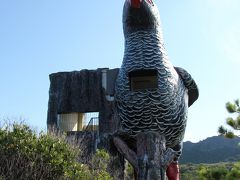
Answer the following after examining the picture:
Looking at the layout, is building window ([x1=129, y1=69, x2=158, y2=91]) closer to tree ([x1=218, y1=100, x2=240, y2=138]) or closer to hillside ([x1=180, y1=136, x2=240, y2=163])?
tree ([x1=218, y1=100, x2=240, y2=138])

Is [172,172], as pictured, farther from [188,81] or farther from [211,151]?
[211,151]

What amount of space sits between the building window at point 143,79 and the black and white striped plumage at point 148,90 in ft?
0.18

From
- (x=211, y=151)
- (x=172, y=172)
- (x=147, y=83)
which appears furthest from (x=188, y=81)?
(x=211, y=151)

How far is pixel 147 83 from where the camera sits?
5.16 meters

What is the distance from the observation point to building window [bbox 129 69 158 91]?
16.8 ft

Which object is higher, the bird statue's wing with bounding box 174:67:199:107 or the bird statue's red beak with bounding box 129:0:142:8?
the bird statue's red beak with bounding box 129:0:142:8

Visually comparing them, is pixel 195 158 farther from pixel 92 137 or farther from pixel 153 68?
pixel 153 68

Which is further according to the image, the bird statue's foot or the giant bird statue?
the bird statue's foot

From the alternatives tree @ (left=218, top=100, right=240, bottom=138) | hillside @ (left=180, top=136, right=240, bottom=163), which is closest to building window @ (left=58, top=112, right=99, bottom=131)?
tree @ (left=218, top=100, right=240, bottom=138)

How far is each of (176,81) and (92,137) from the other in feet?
33.0

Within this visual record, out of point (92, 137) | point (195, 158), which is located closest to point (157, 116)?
point (92, 137)

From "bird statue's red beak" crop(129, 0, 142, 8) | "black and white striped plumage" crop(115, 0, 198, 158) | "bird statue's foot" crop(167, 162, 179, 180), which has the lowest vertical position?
"bird statue's foot" crop(167, 162, 179, 180)

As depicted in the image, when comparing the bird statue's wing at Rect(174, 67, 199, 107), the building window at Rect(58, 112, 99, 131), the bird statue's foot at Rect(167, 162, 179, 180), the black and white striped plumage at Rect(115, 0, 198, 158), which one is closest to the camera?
the black and white striped plumage at Rect(115, 0, 198, 158)

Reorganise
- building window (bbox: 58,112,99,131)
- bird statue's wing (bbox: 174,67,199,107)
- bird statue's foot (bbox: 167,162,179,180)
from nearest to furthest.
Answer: bird statue's foot (bbox: 167,162,179,180)
bird statue's wing (bbox: 174,67,199,107)
building window (bbox: 58,112,99,131)
